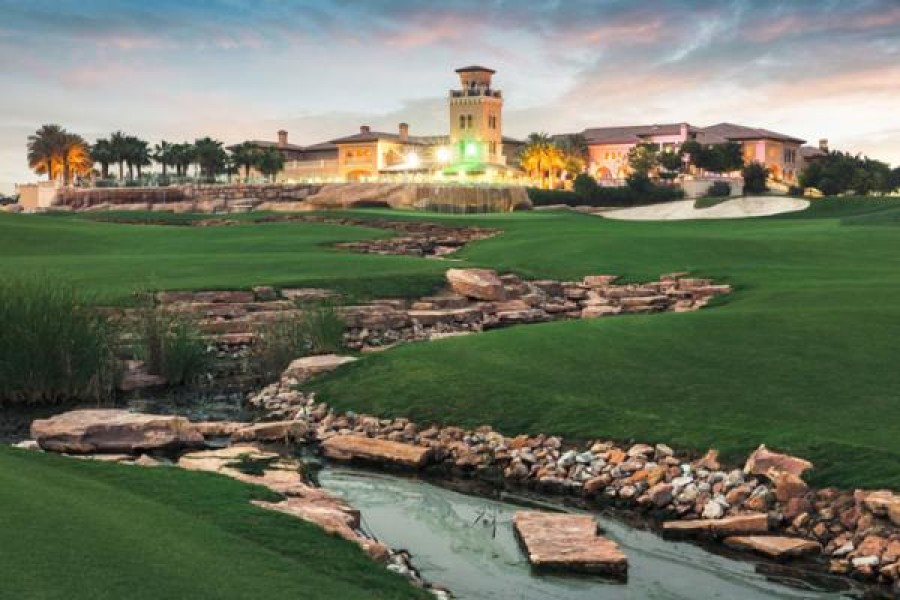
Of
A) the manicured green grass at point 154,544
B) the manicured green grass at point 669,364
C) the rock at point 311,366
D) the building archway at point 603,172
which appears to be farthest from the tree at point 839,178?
the manicured green grass at point 154,544

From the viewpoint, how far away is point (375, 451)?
17375mm

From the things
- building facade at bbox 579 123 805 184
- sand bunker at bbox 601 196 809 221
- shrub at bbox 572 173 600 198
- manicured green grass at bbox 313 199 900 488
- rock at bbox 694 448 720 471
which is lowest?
rock at bbox 694 448 720 471

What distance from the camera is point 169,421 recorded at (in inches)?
711

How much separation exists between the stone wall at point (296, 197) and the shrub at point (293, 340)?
68.0 meters

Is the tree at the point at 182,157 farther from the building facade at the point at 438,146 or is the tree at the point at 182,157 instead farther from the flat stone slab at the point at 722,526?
the flat stone slab at the point at 722,526

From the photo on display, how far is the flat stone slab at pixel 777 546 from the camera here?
12766mm

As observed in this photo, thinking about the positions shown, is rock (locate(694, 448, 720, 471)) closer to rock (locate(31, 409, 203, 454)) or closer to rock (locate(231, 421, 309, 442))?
rock (locate(231, 421, 309, 442))

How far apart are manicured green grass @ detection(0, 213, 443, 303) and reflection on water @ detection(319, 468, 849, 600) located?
14.5m

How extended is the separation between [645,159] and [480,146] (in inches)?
954

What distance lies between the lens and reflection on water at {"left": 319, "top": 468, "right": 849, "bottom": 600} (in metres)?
11.7

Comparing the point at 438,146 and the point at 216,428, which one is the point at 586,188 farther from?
the point at 216,428

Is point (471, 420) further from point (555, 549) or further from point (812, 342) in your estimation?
point (812, 342)

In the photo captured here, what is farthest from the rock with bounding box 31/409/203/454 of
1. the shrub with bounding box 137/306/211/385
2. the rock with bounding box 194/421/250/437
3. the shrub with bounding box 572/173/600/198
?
the shrub with bounding box 572/173/600/198

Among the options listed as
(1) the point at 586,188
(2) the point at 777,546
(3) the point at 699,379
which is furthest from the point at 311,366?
(1) the point at 586,188
